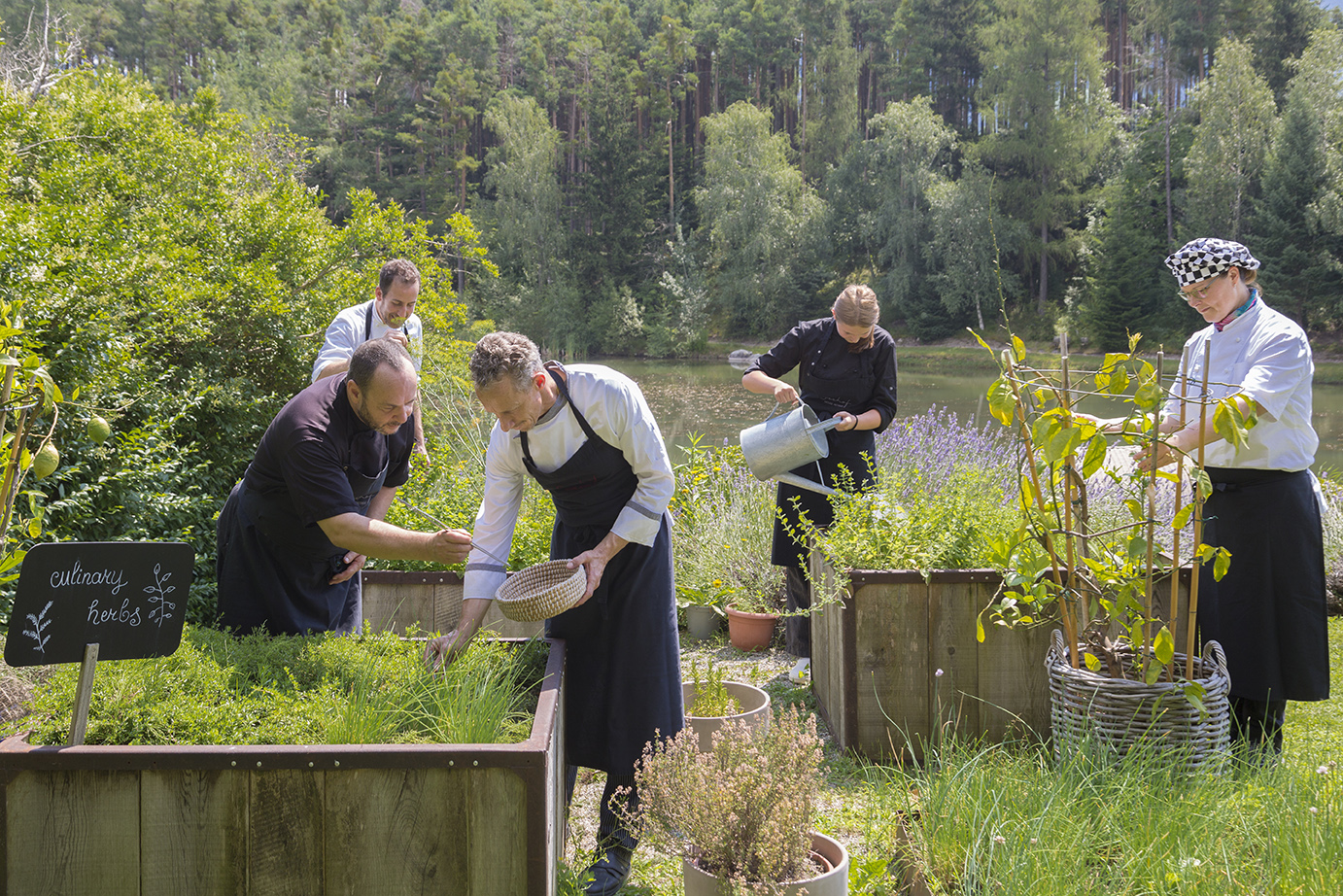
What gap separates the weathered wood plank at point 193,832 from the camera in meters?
1.62

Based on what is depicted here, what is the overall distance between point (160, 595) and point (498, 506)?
903mm

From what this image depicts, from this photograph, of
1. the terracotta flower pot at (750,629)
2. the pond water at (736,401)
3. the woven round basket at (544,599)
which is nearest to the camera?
the woven round basket at (544,599)

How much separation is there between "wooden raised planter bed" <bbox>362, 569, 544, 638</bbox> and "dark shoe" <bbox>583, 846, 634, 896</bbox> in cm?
110

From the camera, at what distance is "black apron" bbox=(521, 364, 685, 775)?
240 cm

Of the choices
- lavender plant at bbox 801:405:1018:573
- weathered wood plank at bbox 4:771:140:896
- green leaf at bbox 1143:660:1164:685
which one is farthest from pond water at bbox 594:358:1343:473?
weathered wood plank at bbox 4:771:140:896

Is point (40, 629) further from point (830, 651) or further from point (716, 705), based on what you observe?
point (830, 651)

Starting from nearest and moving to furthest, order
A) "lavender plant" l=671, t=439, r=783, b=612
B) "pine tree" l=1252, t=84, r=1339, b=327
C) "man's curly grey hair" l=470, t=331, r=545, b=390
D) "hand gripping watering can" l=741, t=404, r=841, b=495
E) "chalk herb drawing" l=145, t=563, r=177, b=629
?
"chalk herb drawing" l=145, t=563, r=177, b=629 < "man's curly grey hair" l=470, t=331, r=545, b=390 < "hand gripping watering can" l=741, t=404, r=841, b=495 < "lavender plant" l=671, t=439, r=783, b=612 < "pine tree" l=1252, t=84, r=1339, b=327

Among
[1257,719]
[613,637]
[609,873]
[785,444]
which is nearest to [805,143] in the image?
[785,444]

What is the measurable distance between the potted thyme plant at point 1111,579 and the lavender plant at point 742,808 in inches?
28.8

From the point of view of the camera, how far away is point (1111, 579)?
2469mm

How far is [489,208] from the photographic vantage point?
39.3 meters

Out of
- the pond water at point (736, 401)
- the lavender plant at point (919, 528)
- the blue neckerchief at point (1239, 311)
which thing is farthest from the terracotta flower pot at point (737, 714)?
the pond water at point (736, 401)

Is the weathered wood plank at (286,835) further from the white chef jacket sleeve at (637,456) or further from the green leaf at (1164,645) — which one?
the green leaf at (1164,645)

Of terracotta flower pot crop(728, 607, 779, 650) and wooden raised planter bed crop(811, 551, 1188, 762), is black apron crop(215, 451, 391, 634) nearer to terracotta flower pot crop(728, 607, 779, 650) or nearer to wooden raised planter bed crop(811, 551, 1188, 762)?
wooden raised planter bed crop(811, 551, 1188, 762)
